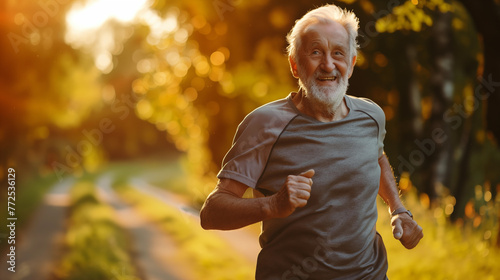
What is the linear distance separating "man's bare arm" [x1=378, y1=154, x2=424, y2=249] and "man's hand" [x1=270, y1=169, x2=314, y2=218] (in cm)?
62

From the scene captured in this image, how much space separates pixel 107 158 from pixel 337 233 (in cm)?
6037

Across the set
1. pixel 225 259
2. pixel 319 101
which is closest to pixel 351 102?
pixel 319 101

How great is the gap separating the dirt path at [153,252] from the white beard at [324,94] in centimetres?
673

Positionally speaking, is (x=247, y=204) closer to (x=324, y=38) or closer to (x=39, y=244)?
(x=324, y=38)

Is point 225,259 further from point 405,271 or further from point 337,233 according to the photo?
point 337,233

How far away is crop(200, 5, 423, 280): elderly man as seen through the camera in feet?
7.78

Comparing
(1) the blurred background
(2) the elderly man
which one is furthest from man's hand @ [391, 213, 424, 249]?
(1) the blurred background

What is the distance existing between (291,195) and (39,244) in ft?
38.3

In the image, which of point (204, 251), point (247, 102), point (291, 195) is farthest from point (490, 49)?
point (204, 251)

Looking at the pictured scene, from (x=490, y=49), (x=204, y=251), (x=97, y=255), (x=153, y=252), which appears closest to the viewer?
(x=490, y=49)

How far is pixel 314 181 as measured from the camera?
7.82ft

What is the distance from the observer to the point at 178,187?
92.3 feet

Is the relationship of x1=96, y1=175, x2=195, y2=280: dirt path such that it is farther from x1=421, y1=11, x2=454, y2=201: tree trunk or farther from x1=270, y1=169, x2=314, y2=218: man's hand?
x1=270, y1=169, x2=314, y2=218: man's hand

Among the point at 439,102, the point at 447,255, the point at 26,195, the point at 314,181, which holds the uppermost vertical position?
the point at 26,195
